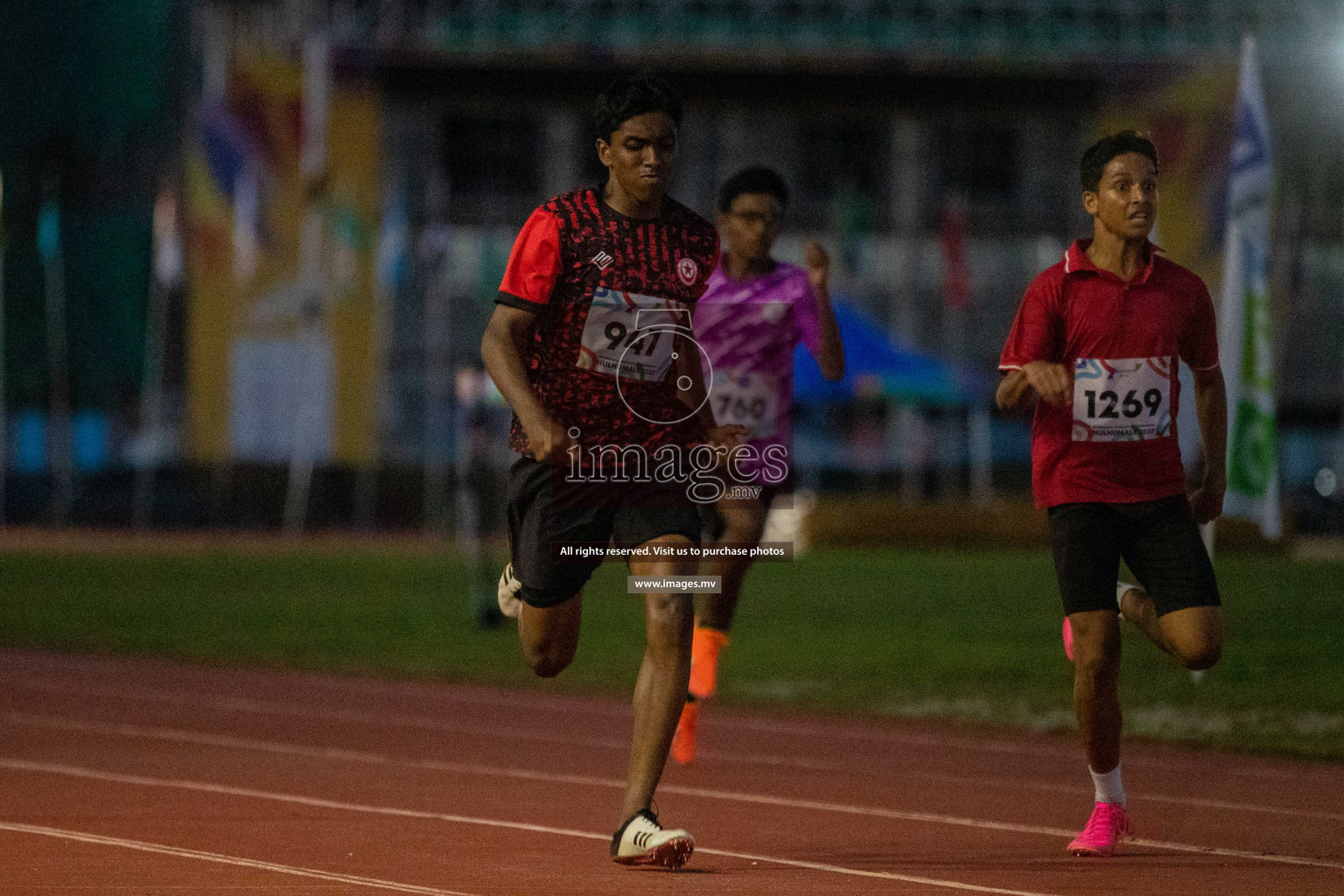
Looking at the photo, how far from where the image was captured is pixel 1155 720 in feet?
34.7

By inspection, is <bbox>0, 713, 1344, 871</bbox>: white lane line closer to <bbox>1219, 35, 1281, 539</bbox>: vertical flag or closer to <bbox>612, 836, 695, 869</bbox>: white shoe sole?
<bbox>612, 836, 695, 869</bbox>: white shoe sole

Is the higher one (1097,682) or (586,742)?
(1097,682)

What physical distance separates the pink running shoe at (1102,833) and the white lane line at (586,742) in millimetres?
1460

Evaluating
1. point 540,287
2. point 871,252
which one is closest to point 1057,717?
point 540,287

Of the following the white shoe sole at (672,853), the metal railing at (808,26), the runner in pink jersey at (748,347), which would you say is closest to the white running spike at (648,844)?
the white shoe sole at (672,853)

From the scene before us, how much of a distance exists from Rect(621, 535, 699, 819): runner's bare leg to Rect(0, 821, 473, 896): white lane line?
2.32 feet

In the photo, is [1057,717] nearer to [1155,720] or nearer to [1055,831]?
[1155,720]

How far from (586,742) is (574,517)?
3.87m

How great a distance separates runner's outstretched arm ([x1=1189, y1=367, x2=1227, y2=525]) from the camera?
20.0 feet

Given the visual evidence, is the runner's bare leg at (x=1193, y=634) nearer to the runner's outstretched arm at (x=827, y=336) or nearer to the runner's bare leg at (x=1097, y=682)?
the runner's bare leg at (x=1097, y=682)

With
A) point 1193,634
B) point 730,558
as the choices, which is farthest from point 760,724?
point 1193,634

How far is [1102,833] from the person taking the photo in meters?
6.00

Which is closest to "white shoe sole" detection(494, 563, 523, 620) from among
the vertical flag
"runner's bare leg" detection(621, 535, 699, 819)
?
"runner's bare leg" detection(621, 535, 699, 819)

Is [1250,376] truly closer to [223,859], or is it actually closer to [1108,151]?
[1108,151]
